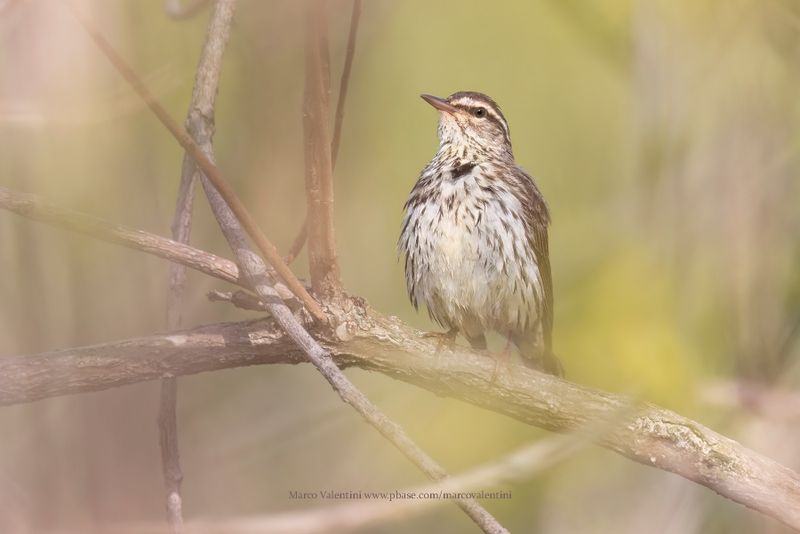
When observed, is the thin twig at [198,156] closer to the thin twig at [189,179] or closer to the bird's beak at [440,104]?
the thin twig at [189,179]

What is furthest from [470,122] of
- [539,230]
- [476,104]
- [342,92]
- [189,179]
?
[342,92]

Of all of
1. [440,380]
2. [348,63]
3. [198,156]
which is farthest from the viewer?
[440,380]

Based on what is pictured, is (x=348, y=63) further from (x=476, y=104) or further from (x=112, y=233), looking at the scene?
(x=476, y=104)

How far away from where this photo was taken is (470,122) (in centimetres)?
587

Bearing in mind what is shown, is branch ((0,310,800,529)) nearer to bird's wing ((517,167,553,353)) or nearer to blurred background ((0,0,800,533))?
blurred background ((0,0,800,533))

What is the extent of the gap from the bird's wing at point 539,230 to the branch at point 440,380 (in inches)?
45.3

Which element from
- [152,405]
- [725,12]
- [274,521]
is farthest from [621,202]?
[274,521]

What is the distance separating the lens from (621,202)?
197 inches

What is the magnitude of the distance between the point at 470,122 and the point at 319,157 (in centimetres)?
276

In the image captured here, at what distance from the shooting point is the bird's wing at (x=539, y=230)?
221 inches

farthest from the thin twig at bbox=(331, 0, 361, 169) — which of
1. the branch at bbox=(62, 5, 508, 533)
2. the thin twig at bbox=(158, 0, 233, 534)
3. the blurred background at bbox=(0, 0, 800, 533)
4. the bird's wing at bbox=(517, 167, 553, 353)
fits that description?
the bird's wing at bbox=(517, 167, 553, 353)

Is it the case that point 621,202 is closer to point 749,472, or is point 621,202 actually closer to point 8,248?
point 749,472

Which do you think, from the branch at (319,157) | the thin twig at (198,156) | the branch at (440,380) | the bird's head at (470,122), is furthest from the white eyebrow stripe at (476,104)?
the thin twig at (198,156)

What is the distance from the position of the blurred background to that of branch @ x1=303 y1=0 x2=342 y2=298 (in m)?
0.97
